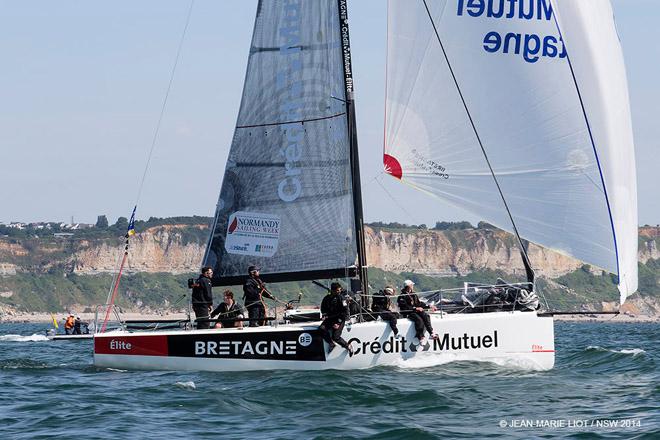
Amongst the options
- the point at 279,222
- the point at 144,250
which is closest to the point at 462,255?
the point at 144,250

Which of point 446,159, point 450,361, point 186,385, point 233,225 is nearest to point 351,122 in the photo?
point 446,159

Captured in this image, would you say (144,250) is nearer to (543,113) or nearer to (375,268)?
(375,268)

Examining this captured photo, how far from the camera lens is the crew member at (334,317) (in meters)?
15.8

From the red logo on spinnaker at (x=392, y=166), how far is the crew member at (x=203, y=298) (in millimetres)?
3137

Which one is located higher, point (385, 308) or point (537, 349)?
point (385, 308)

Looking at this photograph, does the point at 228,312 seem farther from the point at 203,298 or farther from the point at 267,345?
the point at 267,345

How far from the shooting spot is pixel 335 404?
43.7 ft

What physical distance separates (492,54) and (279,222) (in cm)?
425

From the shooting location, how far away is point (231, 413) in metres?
12.7

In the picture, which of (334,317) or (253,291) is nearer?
(334,317)

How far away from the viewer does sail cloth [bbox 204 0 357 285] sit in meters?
17.5

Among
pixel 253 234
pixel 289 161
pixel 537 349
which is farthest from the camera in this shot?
pixel 253 234

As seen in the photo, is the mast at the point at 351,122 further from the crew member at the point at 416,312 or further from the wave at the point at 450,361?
the wave at the point at 450,361

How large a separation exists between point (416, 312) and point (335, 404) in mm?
3175
